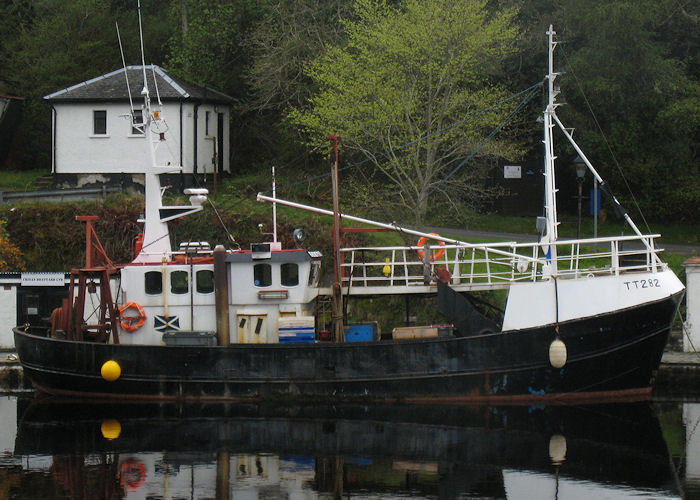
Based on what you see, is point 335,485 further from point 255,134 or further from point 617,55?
point 255,134

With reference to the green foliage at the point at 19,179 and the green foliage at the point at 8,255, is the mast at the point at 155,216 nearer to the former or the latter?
the green foliage at the point at 8,255

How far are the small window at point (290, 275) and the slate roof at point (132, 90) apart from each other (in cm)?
1407

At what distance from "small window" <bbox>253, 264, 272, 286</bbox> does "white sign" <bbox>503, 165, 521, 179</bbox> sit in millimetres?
16541

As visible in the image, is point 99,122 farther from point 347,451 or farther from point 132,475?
point 347,451

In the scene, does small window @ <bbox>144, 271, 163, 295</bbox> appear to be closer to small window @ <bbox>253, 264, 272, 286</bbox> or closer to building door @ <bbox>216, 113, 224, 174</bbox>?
small window @ <bbox>253, 264, 272, 286</bbox>

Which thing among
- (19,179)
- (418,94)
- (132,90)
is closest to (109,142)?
(132,90)

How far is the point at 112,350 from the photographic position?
20469 millimetres

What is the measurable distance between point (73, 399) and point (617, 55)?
68.1ft

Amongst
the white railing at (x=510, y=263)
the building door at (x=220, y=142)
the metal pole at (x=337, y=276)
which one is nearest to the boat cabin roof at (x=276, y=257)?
the metal pole at (x=337, y=276)

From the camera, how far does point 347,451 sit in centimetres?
1708

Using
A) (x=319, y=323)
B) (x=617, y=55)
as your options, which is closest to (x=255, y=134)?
(x=617, y=55)

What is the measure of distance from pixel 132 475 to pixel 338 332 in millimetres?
6022

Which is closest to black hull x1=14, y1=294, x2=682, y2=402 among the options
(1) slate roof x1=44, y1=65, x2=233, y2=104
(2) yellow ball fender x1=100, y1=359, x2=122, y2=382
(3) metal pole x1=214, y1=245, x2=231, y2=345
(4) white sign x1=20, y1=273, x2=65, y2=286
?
(2) yellow ball fender x1=100, y1=359, x2=122, y2=382

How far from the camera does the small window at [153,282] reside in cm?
2097
